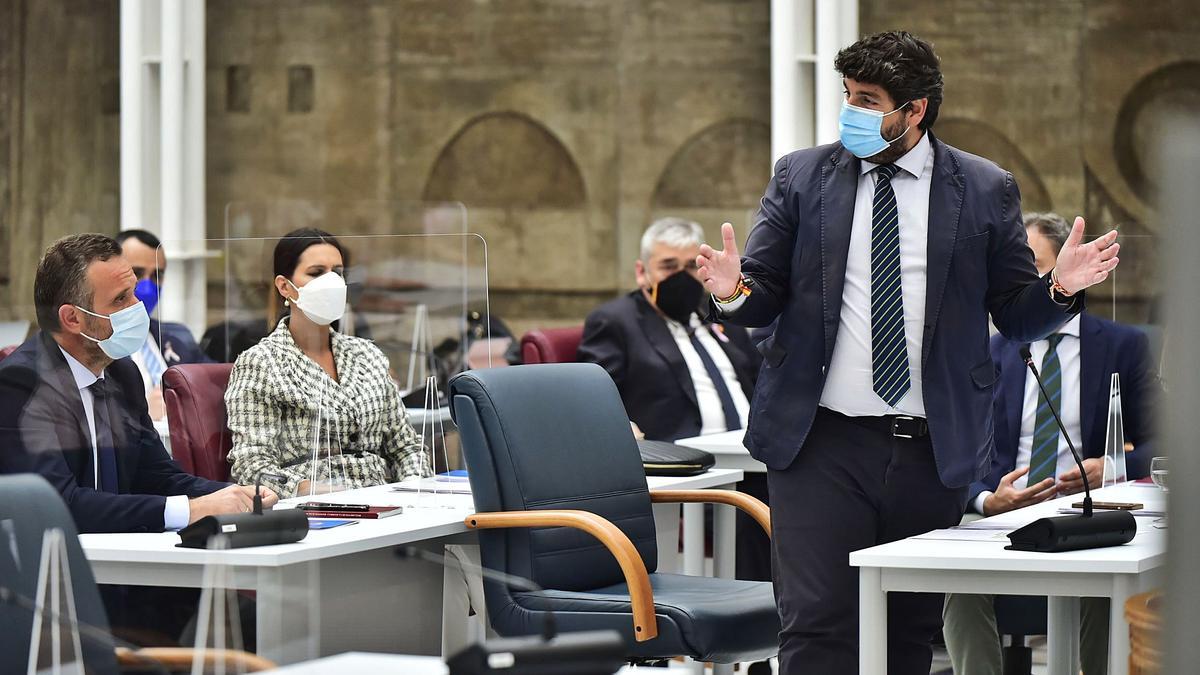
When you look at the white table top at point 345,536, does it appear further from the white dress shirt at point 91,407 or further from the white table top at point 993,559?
the white table top at point 993,559

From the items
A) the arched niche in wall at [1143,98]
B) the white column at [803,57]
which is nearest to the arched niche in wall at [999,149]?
the arched niche in wall at [1143,98]

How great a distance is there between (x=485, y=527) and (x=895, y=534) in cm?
91

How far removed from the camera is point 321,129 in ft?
33.4

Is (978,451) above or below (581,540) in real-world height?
above

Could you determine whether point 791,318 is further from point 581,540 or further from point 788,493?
point 581,540

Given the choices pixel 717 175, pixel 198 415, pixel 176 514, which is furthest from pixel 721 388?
pixel 717 175

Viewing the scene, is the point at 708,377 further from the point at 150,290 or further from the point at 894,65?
the point at 894,65

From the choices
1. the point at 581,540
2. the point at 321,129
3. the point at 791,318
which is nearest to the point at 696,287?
the point at 581,540

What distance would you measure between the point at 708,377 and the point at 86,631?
431 cm

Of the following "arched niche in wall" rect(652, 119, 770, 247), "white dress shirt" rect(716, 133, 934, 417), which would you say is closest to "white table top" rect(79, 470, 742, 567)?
"white dress shirt" rect(716, 133, 934, 417)

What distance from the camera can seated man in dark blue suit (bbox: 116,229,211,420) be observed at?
361cm

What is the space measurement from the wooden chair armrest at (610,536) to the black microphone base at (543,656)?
5.72 ft

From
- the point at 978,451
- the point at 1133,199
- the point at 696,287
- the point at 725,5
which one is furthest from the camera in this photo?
the point at 725,5

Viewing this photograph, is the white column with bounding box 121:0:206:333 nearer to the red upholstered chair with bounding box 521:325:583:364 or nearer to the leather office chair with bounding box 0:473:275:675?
the red upholstered chair with bounding box 521:325:583:364
